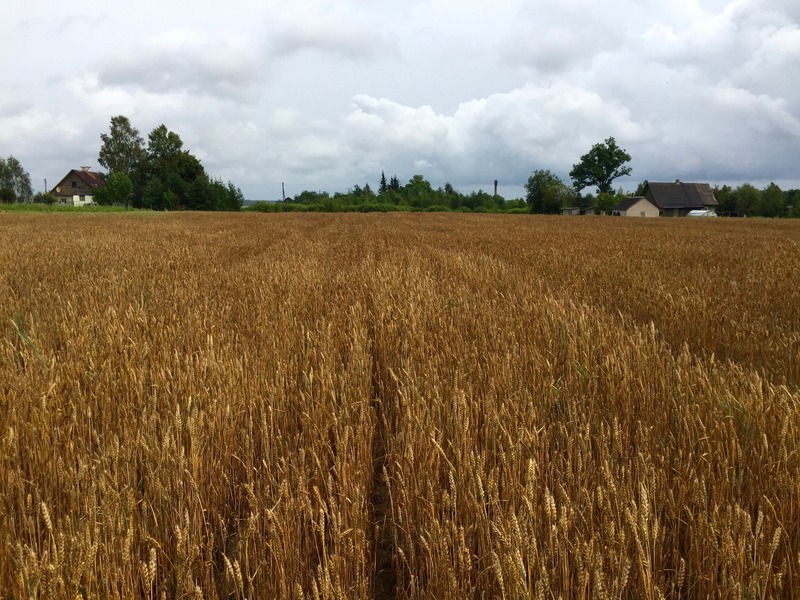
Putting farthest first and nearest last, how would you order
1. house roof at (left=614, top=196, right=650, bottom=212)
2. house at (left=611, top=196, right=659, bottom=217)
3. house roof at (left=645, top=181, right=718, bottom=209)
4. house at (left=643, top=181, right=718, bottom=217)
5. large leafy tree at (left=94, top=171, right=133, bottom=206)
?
1. house roof at (left=645, top=181, right=718, bottom=209)
2. house at (left=643, top=181, right=718, bottom=217)
3. house roof at (left=614, top=196, right=650, bottom=212)
4. house at (left=611, top=196, right=659, bottom=217)
5. large leafy tree at (left=94, top=171, right=133, bottom=206)

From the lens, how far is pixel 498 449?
2.23 m

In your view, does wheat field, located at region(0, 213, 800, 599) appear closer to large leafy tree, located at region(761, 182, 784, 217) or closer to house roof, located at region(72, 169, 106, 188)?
large leafy tree, located at region(761, 182, 784, 217)

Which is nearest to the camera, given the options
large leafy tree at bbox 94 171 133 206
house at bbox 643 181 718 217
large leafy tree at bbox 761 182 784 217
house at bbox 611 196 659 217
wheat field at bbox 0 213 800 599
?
wheat field at bbox 0 213 800 599

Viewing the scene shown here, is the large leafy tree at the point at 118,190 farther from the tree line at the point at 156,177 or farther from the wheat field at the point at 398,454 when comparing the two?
the wheat field at the point at 398,454

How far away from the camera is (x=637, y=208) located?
8319 centimetres

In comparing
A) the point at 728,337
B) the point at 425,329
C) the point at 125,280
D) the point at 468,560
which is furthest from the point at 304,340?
the point at 125,280

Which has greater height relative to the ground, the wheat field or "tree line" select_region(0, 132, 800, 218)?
"tree line" select_region(0, 132, 800, 218)

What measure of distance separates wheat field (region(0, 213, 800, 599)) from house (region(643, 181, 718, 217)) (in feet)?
299

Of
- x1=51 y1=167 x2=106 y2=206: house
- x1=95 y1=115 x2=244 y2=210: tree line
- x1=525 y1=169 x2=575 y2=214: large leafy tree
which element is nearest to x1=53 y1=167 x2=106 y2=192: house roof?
x1=51 y1=167 x2=106 y2=206: house

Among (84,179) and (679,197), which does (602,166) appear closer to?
(679,197)

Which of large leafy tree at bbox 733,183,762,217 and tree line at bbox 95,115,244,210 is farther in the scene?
large leafy tree at bbox 733,183,762,217

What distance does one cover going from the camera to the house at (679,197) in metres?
85.5

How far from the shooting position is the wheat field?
1491 millimetres

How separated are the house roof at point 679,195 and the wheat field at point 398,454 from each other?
91.6 metres
